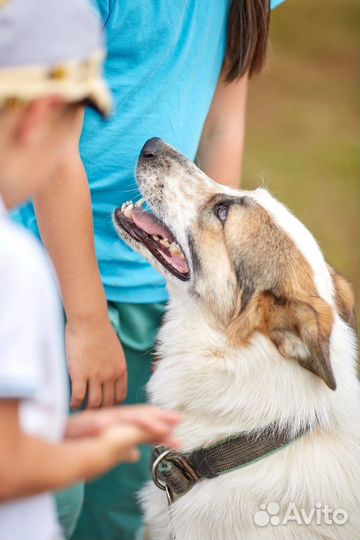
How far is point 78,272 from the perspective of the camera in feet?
7.33

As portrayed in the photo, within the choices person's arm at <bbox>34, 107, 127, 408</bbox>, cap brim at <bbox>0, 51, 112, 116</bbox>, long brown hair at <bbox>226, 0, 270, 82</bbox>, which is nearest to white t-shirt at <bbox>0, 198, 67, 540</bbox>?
cap brim at <bbox>0, 51, 112, 116</bbox>

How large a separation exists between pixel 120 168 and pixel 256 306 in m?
0.59

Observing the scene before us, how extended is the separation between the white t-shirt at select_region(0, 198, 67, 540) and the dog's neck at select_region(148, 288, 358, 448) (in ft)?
3.20

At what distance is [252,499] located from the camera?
227cm

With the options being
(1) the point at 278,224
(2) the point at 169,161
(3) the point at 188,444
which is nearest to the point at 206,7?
(2) the point at 169,161

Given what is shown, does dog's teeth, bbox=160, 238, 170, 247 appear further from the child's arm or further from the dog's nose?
the child's arm

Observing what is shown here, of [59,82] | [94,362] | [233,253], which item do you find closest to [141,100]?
[233,253]

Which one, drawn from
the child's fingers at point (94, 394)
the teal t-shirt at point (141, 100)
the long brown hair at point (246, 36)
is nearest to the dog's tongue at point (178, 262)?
the teal t-shirt at point (141, 100)

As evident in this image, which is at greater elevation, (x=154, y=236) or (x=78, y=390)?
(x=154, y=236)

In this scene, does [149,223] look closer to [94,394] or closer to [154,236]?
[154,236]

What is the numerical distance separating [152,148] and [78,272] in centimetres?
49

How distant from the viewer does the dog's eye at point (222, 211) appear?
257cm

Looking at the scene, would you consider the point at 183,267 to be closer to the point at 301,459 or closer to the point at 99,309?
the point at 99,309

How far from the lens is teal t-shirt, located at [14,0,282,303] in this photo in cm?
236
